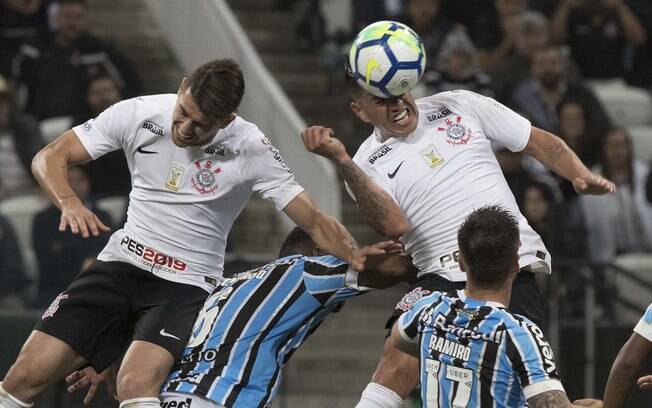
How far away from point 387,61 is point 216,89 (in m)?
0.78

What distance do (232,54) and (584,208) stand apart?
356cm

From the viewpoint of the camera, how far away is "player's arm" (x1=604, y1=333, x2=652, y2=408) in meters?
6.20

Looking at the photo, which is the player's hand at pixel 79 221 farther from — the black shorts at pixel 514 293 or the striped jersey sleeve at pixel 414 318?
the striped jersey sleeve at pixel 414 318

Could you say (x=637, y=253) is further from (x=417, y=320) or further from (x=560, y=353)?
(x=417, y=320)

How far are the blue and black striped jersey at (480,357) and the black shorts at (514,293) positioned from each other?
0.99m

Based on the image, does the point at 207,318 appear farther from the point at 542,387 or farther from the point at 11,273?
the point at 11,273

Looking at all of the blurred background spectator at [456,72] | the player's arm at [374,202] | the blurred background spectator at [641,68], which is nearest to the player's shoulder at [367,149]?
the player's arm at [374,202]

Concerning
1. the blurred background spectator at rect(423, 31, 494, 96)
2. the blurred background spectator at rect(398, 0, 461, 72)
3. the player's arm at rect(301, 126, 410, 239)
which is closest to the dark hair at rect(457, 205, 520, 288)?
the player's arm at rect(301, 126, 410, 239)

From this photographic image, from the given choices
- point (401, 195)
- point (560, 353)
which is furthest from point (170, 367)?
point (560, 353)

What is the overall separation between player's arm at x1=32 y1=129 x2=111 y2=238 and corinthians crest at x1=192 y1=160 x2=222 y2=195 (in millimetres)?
471

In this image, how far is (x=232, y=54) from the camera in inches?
518

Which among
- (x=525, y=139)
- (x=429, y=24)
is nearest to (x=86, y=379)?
(x=525, y=139)

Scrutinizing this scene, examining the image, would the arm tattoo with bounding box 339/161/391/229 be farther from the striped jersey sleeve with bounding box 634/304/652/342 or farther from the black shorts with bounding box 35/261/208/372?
the striped jersey sleeve with bounding box 634/304/652/342

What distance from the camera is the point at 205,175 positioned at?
23.2ft
